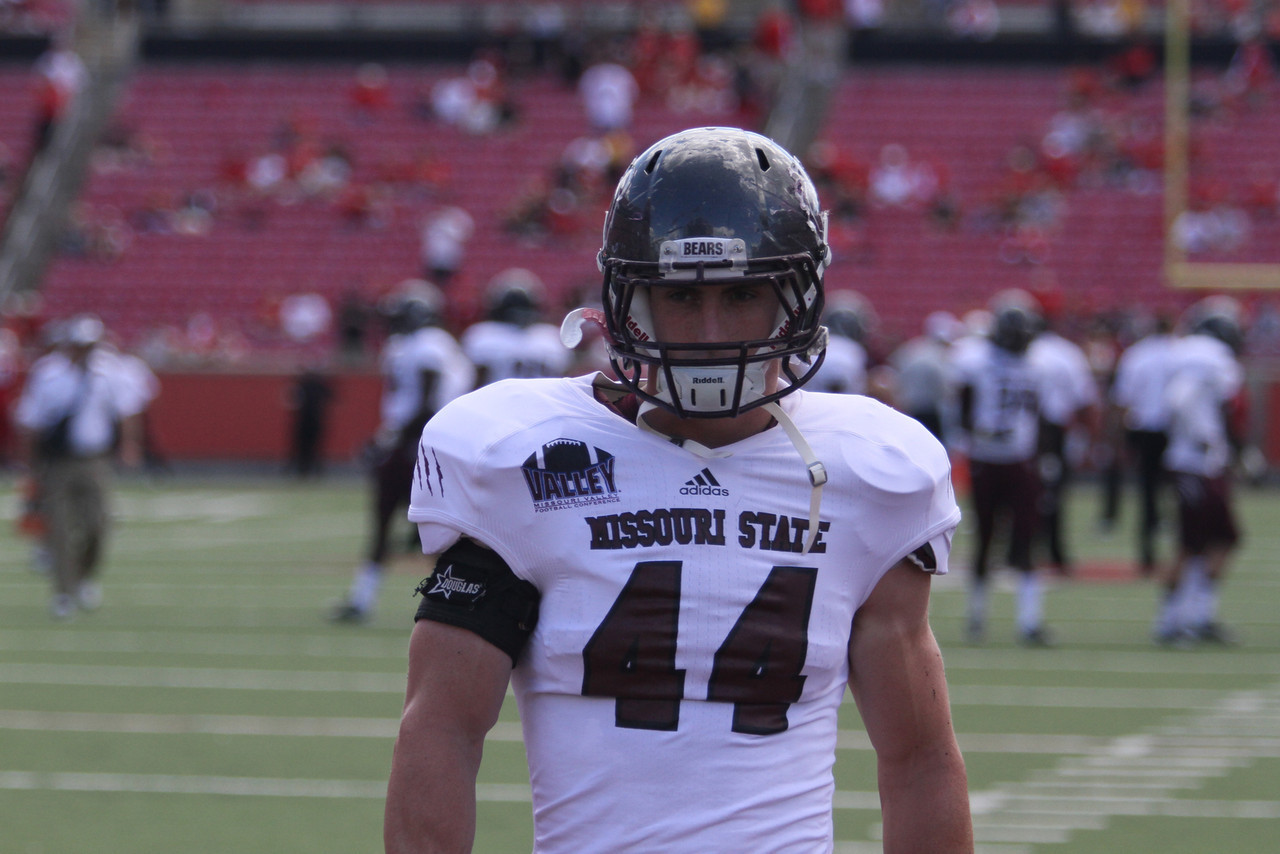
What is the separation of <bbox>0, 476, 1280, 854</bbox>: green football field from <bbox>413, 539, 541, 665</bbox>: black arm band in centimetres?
356

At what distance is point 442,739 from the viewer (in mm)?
2096

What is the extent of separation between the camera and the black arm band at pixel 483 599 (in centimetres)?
211

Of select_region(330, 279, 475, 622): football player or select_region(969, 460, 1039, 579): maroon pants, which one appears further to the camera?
select_region(330, 279, 475, 622): football player

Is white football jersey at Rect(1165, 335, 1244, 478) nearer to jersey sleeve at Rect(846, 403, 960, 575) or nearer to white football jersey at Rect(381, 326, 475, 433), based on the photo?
white football jersey at Rect(381, 326, 475, 433)

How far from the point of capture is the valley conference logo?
2.13 meters

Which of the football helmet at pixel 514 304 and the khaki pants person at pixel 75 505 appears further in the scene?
the khaki pants person at pixel 75 505

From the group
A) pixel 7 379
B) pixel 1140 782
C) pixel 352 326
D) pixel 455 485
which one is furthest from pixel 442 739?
pixel 7 379

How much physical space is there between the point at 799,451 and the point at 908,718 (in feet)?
1.15

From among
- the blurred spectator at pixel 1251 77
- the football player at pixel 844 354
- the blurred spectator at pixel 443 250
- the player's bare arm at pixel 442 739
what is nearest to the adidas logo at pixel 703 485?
the player's bare arm at pixel 442 739

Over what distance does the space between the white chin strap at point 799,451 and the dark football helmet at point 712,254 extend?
0.03 meters

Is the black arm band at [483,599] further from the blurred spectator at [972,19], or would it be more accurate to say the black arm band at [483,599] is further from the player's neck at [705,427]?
the blurred spectator at [972,19]

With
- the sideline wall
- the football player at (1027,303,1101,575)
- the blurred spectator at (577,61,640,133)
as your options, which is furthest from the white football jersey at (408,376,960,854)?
the blurred spectator at (577,61,640,133)

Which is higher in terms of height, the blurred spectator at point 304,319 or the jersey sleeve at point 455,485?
the jersey sleeve at point 455,485

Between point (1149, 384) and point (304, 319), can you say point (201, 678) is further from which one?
point (304, 319)
